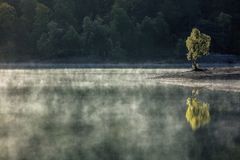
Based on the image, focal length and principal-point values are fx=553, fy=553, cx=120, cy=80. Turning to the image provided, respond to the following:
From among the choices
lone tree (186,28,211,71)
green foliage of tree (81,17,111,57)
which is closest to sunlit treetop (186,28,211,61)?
lone tree (186,28,211,71)

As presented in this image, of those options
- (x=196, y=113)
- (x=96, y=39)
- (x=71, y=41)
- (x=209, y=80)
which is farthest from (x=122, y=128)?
(x=96, y=39)

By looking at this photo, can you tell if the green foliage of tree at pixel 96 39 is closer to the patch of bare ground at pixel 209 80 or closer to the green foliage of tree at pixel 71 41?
the green foliage of tree at pixel 71 41

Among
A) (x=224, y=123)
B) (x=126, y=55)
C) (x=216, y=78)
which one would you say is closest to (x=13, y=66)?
(x=126, y=55)

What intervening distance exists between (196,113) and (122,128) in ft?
33.8

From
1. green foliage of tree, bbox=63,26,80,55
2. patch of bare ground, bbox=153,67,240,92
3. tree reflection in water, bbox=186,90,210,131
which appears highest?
green foliage of tree, bbox=63,26,80,55

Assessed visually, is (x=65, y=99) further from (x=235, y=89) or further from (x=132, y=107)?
(x=235, y=89)

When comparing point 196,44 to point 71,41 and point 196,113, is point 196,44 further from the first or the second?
point 71,41

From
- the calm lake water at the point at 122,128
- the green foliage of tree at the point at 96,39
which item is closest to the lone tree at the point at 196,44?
the calm lake water at the point at 122,128

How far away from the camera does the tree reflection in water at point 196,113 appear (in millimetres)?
41938

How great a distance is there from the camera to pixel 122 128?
131 feet

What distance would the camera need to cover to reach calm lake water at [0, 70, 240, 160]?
30844 millimetres

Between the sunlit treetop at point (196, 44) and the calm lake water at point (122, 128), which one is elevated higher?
the sunlit treetop at point (196, 44)

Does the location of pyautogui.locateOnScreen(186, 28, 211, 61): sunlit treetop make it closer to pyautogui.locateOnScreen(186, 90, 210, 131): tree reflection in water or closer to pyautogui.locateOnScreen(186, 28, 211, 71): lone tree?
pyautogui.locateOnScreen(186, 28, 211, 71): lone tree

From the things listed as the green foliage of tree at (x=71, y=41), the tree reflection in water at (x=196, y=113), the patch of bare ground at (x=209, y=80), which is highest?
the green foliage of tree at (x=71, y=41)
